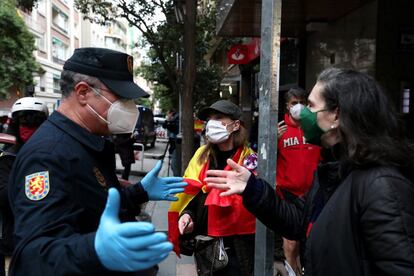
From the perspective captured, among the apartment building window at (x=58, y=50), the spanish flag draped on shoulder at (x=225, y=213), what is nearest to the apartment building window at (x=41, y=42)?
the apartment building window at (x=58, y=50)

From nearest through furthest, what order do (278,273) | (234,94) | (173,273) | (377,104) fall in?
(377,104) → (278,273) → (173,273) → (234,94)

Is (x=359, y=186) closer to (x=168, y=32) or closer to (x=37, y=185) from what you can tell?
(x=37, y=185)

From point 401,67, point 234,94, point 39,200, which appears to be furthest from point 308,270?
point 234,94

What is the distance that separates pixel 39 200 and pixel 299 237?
1380mm

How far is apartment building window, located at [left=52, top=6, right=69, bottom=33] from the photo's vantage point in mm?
36831

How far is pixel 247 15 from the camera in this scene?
634 cm

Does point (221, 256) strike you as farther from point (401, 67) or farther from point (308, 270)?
point (401, 67)

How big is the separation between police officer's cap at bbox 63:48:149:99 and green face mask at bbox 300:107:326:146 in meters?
0.83

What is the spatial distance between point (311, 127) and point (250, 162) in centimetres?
88

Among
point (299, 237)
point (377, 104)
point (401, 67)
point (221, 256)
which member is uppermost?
point (401, 67)

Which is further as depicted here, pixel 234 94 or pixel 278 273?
pixel 234 94

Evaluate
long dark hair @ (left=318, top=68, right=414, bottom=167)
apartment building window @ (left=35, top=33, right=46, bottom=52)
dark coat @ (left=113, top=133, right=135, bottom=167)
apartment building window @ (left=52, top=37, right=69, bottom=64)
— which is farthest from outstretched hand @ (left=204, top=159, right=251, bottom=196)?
apartment building window @ (left=52, top=37, right=69, bottom=64)

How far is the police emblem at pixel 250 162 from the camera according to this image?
9.32ft

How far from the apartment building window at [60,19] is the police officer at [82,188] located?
125 ft
